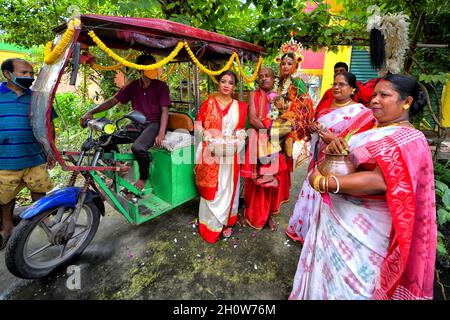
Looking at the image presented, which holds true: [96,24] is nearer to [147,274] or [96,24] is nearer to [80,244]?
[80,244]

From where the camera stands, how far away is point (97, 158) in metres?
2.60

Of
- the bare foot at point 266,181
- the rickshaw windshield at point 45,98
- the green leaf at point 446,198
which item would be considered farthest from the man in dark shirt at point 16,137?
the green leaf at point 446,198

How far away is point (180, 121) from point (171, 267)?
192 centimetres

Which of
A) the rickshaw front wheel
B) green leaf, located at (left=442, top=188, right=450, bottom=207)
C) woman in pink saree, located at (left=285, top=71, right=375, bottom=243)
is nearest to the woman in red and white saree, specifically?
woman in pink saree, located at (left=285, top=71, right=375, bottom=243)

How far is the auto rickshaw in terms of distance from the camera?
2.17 m

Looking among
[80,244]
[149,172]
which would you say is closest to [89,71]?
[149,172]

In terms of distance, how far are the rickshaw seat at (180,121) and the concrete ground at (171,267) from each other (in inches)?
56.2

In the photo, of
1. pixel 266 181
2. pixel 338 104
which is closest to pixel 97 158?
pixel 266 181

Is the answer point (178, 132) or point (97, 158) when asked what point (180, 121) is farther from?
point (97, 158)

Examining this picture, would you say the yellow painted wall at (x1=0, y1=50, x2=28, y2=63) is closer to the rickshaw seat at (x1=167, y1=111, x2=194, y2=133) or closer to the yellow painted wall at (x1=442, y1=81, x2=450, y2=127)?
the rickshaw seat at (x1=167, y1=111, x2=194, y2=133)

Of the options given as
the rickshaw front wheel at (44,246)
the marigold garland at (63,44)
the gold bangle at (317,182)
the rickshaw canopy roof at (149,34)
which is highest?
the rickshaw canopy roof at (149,34)

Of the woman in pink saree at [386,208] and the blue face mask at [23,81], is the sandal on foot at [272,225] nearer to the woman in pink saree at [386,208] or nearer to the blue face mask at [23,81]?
the woman in pink saree at [386,208]

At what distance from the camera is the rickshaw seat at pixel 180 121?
11.0 feet

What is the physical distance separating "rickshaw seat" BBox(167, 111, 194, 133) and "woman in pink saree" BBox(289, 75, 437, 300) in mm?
2120
